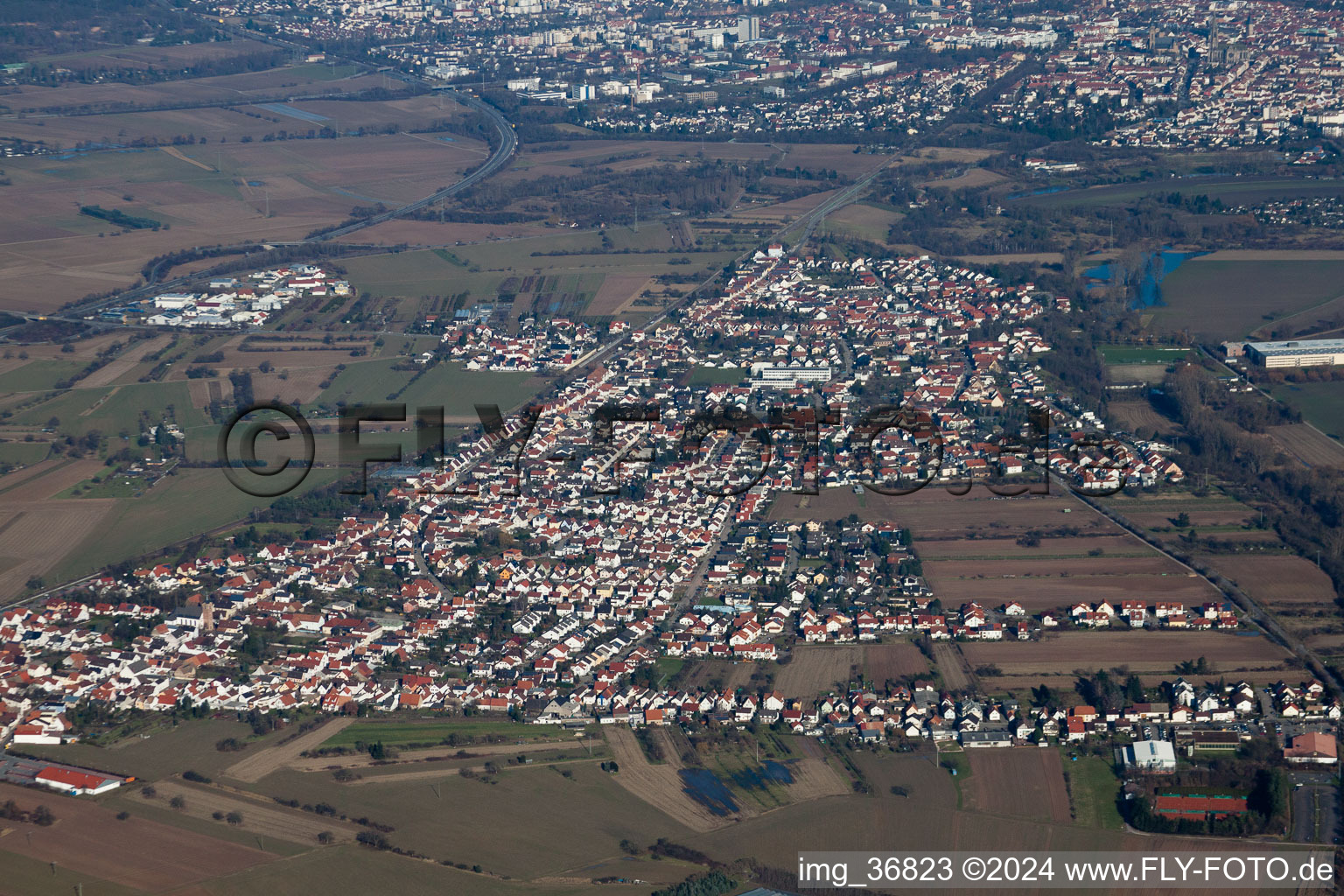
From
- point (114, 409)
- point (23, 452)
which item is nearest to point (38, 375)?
point (114, 409)

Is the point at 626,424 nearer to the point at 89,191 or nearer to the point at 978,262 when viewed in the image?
the point at 978,262

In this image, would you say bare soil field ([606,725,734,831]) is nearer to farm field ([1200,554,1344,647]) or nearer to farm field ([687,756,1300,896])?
farm field ([687,756,1300,896])

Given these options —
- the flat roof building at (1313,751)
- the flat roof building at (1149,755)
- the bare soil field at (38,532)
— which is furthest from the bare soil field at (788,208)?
the flat roof building at (1313,751)

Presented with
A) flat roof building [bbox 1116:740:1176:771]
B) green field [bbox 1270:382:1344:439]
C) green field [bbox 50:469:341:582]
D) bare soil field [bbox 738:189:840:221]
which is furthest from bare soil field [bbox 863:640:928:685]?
bare soil field [bbox 738:189:840:221]

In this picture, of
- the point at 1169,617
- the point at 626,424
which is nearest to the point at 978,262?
the point at 626,424

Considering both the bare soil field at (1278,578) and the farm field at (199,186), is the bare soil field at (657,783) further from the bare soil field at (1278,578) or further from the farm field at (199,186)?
the farm field at (199,186)

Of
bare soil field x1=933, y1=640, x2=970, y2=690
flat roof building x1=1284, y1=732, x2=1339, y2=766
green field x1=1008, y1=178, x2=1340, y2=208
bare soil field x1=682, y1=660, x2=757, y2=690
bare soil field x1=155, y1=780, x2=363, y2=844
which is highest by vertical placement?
green field x1=1008, y1=178, x2=1340, y2=208
